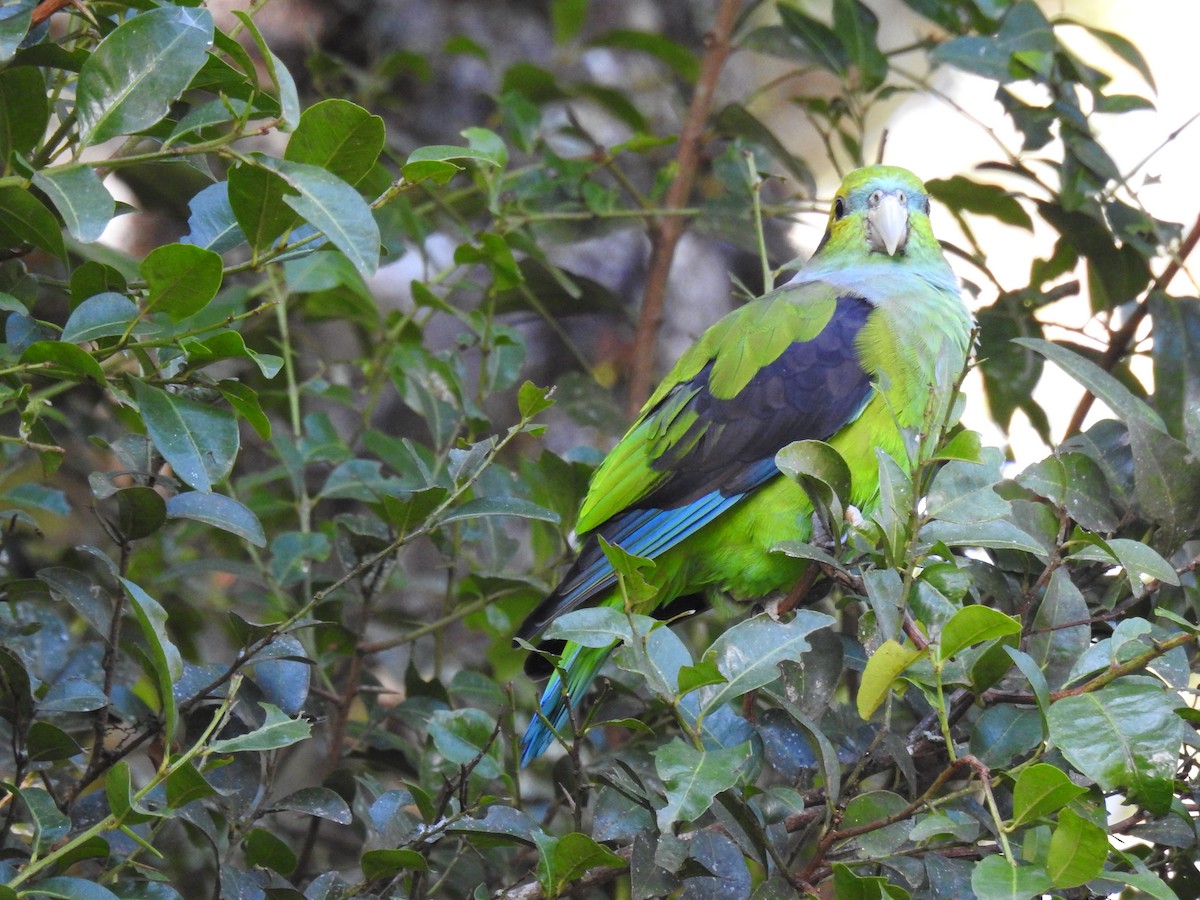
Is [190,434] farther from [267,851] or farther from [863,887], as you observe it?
[863,887]

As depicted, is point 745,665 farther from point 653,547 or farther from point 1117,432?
point 653,547

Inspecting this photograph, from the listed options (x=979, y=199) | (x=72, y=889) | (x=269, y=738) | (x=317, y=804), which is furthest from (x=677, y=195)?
(x=72, y=889)

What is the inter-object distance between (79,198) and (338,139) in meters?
0.27

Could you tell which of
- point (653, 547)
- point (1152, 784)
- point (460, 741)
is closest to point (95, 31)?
point (460, 741)

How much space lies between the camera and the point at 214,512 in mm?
1318

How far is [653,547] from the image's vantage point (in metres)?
1.99

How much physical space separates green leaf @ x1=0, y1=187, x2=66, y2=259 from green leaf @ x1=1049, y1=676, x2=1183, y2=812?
1110 mm

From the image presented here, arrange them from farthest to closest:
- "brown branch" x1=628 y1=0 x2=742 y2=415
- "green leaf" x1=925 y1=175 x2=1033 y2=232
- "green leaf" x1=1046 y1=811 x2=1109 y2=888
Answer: "brown branch" x1=628 y1=0 x2=742 y2=415
"green leaf" x1=925 y1=175 x2=1033 y2=232
"green leaf" x1=1046 y1=811 x2=1109 y2=888

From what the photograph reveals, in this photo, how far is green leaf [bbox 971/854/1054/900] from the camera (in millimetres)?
911

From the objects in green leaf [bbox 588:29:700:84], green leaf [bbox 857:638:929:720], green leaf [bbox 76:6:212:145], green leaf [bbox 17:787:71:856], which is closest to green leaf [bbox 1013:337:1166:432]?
green leaf [bbox 857:638:929:720]

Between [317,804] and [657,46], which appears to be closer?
[317,804]

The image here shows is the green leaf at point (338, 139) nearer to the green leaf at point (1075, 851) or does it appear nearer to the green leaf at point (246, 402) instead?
the green leaf at point (246, 402)

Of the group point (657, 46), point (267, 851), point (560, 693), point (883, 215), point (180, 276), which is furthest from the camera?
point (657, 46)

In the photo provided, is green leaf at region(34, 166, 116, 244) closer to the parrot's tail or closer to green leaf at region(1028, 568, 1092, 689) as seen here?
the parrot's tail
